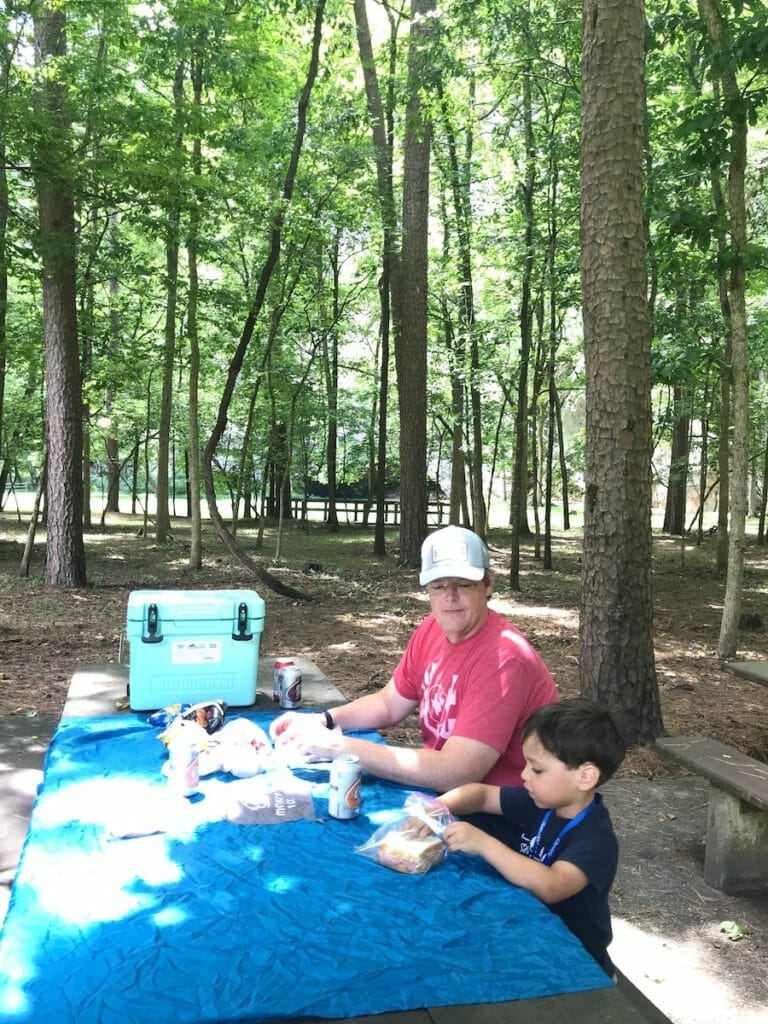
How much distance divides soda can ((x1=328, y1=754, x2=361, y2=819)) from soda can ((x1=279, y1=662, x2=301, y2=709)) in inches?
38.5

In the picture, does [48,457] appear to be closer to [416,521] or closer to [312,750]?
[416,521]

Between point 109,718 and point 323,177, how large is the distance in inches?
418

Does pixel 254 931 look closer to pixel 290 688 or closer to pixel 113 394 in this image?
pixel 290 688

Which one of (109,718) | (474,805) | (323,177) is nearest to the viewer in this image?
(474,805)

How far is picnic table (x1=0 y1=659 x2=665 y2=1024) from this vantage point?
1.42m

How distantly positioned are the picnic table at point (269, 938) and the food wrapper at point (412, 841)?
3 centimetres

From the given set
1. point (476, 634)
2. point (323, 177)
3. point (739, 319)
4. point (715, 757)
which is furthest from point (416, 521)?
point (476, 634)

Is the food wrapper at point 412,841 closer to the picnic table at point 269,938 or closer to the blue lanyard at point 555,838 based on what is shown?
the picnic table at point 269,938

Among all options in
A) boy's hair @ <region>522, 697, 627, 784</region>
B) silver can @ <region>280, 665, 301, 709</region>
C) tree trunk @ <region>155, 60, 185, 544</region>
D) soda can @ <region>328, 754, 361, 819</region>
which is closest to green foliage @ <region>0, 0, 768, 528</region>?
tree trunk @ <region>155, 60, 185, 544</region>

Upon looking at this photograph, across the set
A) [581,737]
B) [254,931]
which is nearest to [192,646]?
[254,931]

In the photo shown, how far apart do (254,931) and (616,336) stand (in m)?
3.76

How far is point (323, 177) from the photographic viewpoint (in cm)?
1209

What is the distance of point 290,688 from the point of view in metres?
3.14

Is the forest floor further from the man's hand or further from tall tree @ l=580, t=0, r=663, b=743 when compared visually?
the man's hand
